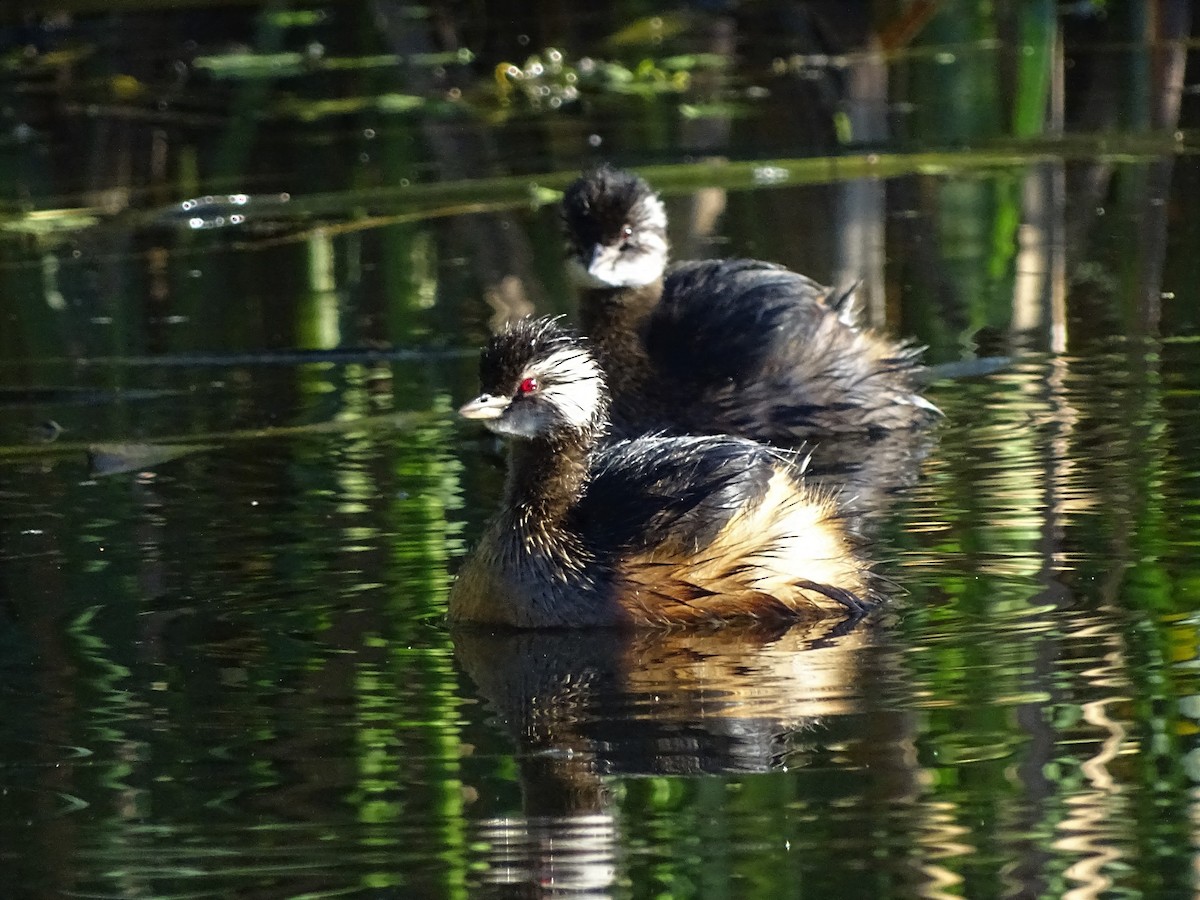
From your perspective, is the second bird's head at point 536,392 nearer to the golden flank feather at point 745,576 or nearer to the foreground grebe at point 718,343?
the golden flank feather at point 745,576

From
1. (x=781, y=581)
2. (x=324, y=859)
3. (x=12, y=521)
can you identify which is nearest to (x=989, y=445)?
(x=781, y=581)

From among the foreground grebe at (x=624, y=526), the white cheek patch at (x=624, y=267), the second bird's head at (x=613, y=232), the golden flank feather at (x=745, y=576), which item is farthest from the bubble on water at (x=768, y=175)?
the golden flank feather at (x=745, y=576)

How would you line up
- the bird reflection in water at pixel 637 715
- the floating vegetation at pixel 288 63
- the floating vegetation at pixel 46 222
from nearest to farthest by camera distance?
the bird reflection in water at pixel 637 715, the floating vegetation at pixel 46 222, the floating vegetation at pixel 288 63

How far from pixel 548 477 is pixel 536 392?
8.2 inches

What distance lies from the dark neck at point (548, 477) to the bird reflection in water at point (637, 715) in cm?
36

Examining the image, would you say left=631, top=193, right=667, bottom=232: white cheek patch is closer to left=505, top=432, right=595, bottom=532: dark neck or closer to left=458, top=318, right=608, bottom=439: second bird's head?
left=458, top=318, right=608, bottom=439: second bird's head

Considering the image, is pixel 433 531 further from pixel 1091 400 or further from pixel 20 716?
pixel 1091 400

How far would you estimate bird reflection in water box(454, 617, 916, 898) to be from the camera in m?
4.16

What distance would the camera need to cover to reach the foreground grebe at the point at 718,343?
800 centimetres

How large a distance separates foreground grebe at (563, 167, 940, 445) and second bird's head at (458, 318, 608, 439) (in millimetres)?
1667

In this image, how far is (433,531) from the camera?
6484 millimetres

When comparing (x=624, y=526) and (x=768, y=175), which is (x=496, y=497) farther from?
(x=768, y=175)

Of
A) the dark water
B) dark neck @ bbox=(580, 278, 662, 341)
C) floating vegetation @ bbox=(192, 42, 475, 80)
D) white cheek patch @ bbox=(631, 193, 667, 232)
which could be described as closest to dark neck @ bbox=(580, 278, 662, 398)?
dark neck @ bbox=(580, 278, 662, 341)

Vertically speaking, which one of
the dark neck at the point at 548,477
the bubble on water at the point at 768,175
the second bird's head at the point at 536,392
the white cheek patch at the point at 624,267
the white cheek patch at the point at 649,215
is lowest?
the dark neck at the point at 548,477
